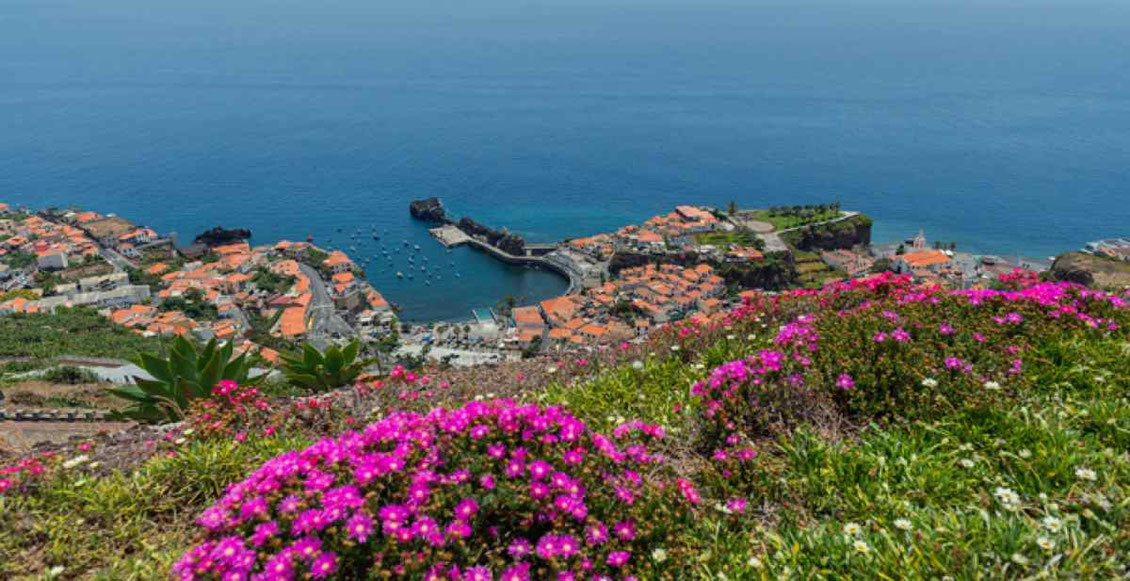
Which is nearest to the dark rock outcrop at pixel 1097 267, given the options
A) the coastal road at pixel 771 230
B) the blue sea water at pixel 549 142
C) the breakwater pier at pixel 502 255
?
the coastal road at pixel 771 230

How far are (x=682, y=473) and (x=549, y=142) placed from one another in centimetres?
7894

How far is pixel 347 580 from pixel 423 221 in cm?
5551

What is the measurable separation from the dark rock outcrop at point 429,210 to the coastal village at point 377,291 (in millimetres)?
1907

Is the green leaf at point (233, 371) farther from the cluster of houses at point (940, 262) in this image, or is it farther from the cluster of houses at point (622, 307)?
→ the cluster of houses at point (940, 262)

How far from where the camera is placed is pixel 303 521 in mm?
2430

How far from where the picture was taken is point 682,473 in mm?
3725

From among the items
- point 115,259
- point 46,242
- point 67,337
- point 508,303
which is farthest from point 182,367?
point 46,242

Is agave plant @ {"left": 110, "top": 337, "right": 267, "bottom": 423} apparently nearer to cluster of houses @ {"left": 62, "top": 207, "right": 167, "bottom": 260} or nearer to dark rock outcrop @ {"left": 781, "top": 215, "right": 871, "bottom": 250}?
cluster of houses @ {"left": 62, "top": 207, "right": 167, "bottom": 260}

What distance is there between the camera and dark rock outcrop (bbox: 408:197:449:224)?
55.3 m

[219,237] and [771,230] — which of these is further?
[771,230]

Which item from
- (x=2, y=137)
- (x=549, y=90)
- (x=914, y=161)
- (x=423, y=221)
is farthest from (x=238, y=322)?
(x=549, y=90)

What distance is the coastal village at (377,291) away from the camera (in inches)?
1283

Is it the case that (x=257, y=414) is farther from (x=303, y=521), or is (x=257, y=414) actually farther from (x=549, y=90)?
(x=549, y=90)

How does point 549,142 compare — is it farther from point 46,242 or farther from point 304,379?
point 304,379
